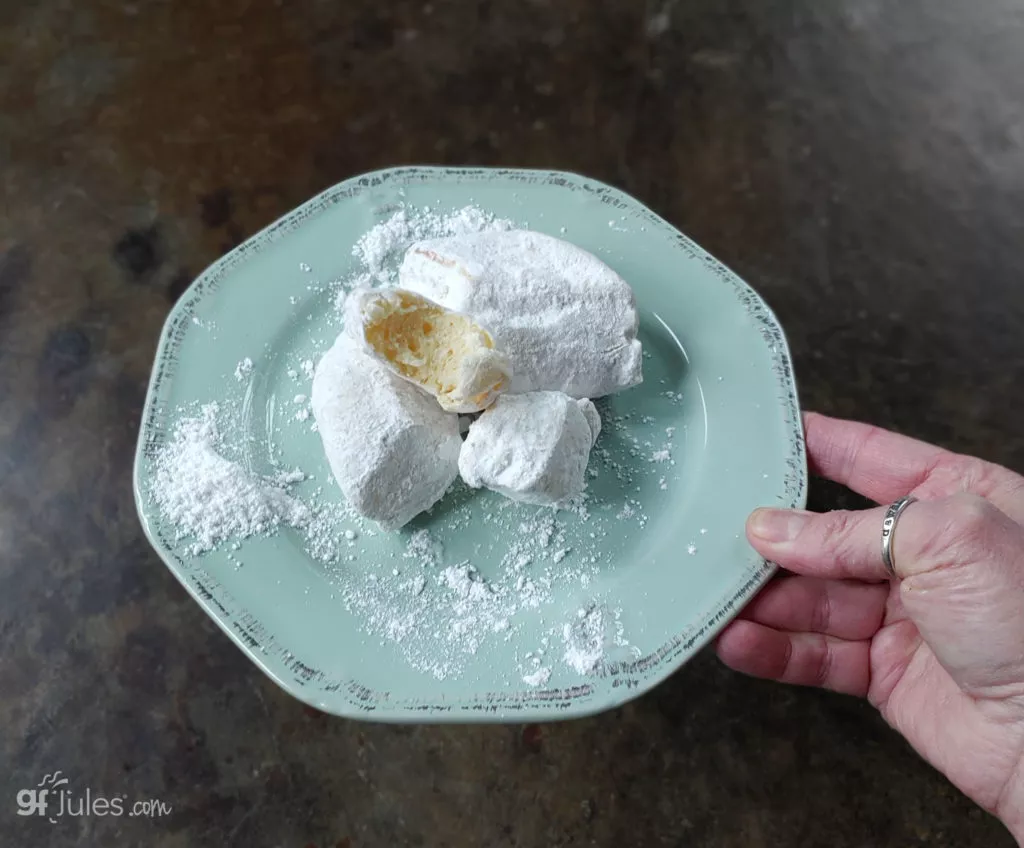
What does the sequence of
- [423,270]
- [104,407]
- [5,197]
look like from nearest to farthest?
[423,270], [104,407], [5,197]

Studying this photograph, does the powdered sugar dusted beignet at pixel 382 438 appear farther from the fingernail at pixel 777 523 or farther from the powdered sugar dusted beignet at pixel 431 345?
the fingernail at pixel 777 523

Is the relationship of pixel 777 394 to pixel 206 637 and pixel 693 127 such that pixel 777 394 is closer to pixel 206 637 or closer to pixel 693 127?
pixel 693 127

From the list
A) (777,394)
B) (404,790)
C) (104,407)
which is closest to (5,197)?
(104,407)

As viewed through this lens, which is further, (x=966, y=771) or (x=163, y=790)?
(x=163, y=790)

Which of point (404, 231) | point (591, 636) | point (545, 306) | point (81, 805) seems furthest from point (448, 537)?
point (81, 805)

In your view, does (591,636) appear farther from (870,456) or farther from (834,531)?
(870,456)

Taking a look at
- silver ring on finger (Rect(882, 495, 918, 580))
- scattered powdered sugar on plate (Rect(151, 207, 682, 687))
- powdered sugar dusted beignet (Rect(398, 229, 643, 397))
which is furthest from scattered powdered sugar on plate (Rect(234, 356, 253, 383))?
silver ring on finger (Rect(882, 495, 918, 580))

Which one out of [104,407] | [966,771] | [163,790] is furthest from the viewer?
[104,407]
